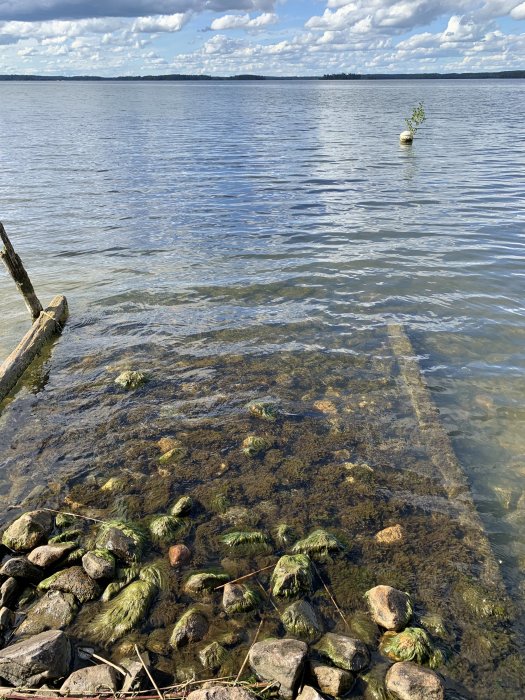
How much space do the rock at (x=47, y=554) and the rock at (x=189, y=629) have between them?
1710 millimetres

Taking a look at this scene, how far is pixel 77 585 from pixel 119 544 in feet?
2.24

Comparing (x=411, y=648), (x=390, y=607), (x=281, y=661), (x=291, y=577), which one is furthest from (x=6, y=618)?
(x=411, y=648)

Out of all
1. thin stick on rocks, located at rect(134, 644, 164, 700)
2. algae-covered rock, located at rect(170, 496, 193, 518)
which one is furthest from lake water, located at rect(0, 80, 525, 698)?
thin stick on rocks, located at rect(134, 644, 164, 700)

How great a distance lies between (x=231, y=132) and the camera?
6178 cm

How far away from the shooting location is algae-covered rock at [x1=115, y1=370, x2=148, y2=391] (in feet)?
34.4

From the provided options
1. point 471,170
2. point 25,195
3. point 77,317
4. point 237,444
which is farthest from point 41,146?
point 237,444

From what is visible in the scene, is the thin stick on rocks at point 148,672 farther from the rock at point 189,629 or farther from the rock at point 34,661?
the rock at point 34,661

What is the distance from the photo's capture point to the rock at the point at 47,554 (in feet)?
20.2

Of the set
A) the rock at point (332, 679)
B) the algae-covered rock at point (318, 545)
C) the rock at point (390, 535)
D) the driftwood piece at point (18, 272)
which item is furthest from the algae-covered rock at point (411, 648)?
the driftwood piece at point (18, 272)

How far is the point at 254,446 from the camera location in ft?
28.3

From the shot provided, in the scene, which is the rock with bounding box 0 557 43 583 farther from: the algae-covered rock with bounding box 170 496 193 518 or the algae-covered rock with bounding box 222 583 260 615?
the algae-covered rock with bounding box 222 583 260 615

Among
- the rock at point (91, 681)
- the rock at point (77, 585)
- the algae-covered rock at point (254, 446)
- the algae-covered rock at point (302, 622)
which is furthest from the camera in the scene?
the algae-covered rock at point (254, 446)

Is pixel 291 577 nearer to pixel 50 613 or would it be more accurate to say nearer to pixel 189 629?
pixel 189 629

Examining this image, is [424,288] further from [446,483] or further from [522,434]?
[446,483]
